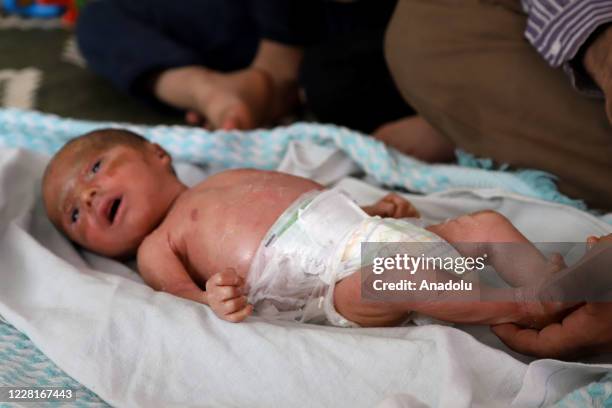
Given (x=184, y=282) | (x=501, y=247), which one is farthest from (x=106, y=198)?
(x=501, y=247)

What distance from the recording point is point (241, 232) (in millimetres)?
957

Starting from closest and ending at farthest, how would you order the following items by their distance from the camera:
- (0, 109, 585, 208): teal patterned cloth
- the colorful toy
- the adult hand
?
the adult hand < (0, 109, 585, 208): teal patterned cloth < the colorful toy

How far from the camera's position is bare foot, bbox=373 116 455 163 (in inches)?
53.3

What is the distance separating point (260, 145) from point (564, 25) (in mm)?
→ 588

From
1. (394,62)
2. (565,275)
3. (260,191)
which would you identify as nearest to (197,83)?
(394,62)

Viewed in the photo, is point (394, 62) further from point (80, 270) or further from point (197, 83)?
point (80, 270)

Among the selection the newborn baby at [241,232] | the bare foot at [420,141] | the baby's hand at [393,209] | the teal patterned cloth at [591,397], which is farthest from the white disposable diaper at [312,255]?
the bare foot at [420,141]

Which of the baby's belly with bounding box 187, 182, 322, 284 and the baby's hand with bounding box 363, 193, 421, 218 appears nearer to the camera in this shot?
the baby's belly with bounding box 187, 182, 322, 284

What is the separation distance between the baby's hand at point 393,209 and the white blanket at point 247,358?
24cm

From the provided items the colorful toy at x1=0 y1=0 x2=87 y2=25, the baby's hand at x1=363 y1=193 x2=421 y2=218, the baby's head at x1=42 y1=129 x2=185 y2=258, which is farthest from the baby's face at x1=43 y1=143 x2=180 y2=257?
the colorful toy at x1=0 y1=0 x2=87 y2=25

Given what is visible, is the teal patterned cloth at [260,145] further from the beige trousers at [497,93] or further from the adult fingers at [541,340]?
the adult fingers at [541,340]

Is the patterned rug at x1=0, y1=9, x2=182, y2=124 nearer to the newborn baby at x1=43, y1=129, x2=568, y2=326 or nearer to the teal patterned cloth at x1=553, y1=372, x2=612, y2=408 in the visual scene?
the newborn baby at x1=43, y1=129, x2=568, y2=326

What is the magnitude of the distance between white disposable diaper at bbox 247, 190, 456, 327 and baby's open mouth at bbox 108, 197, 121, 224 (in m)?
0.27

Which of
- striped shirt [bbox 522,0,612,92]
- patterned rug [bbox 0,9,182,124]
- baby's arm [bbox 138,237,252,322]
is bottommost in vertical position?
Answer: patterned rug [bbox 0,9,182,124]
